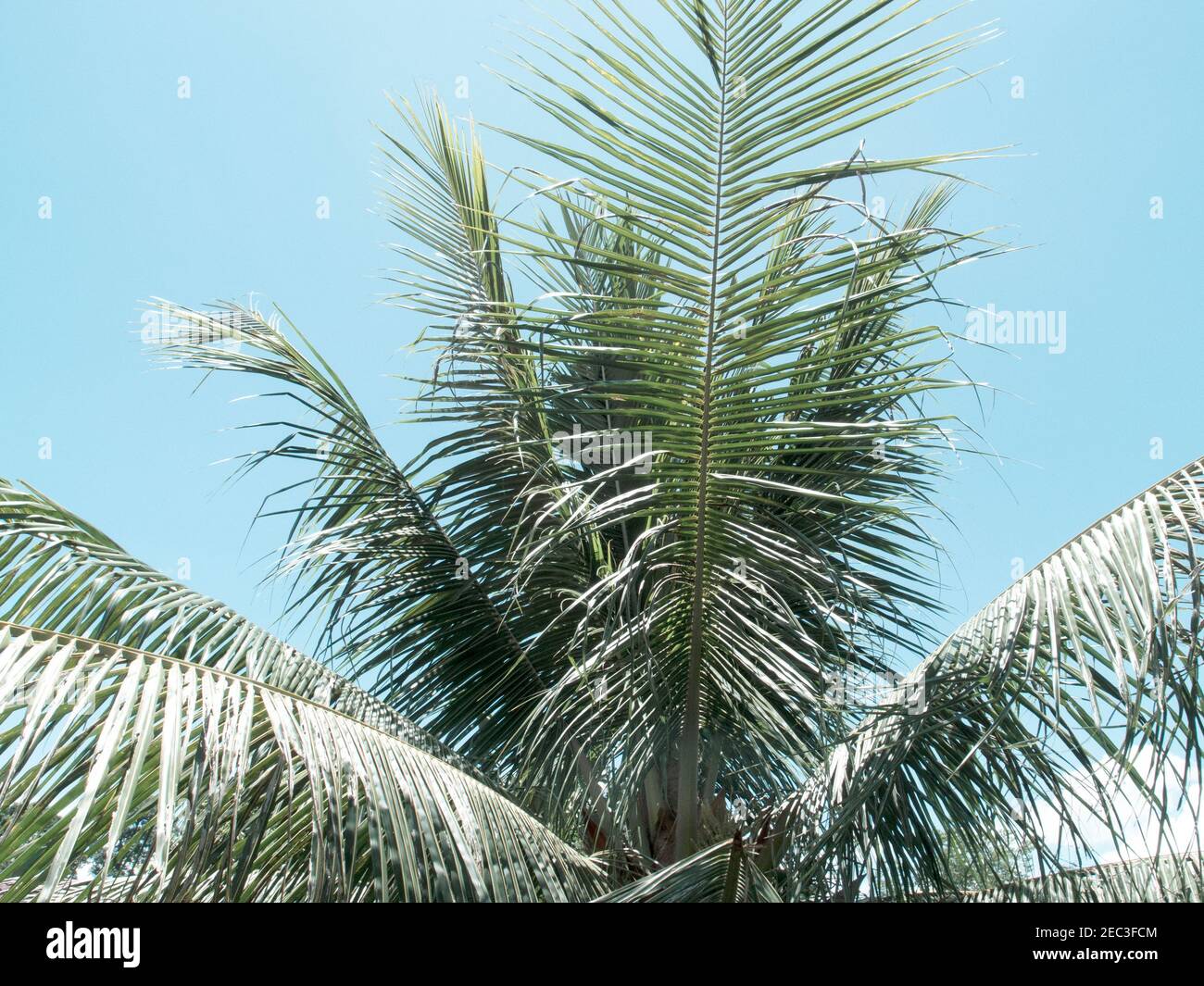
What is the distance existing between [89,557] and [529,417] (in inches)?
67.2

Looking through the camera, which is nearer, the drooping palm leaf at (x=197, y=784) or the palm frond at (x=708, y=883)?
the drooping palm leaf at (x=197, y=784)

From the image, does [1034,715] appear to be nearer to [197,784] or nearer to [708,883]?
[708,883]

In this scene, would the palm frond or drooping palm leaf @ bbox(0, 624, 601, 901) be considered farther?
the palm frond

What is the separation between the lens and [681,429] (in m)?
2.53

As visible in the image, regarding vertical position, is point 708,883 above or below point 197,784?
below

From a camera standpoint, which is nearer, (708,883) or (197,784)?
(197,784)

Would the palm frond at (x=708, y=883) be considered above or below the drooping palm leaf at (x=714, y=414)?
below

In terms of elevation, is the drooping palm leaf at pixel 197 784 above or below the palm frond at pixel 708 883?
above

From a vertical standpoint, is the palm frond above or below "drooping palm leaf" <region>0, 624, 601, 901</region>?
below

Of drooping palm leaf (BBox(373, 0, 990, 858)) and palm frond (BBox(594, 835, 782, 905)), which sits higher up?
drooping palm leaf (BBox(373, 0, 990, 858))

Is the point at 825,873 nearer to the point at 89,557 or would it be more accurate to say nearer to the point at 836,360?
the point at 836,360

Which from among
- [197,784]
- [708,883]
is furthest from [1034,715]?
[197,784]
